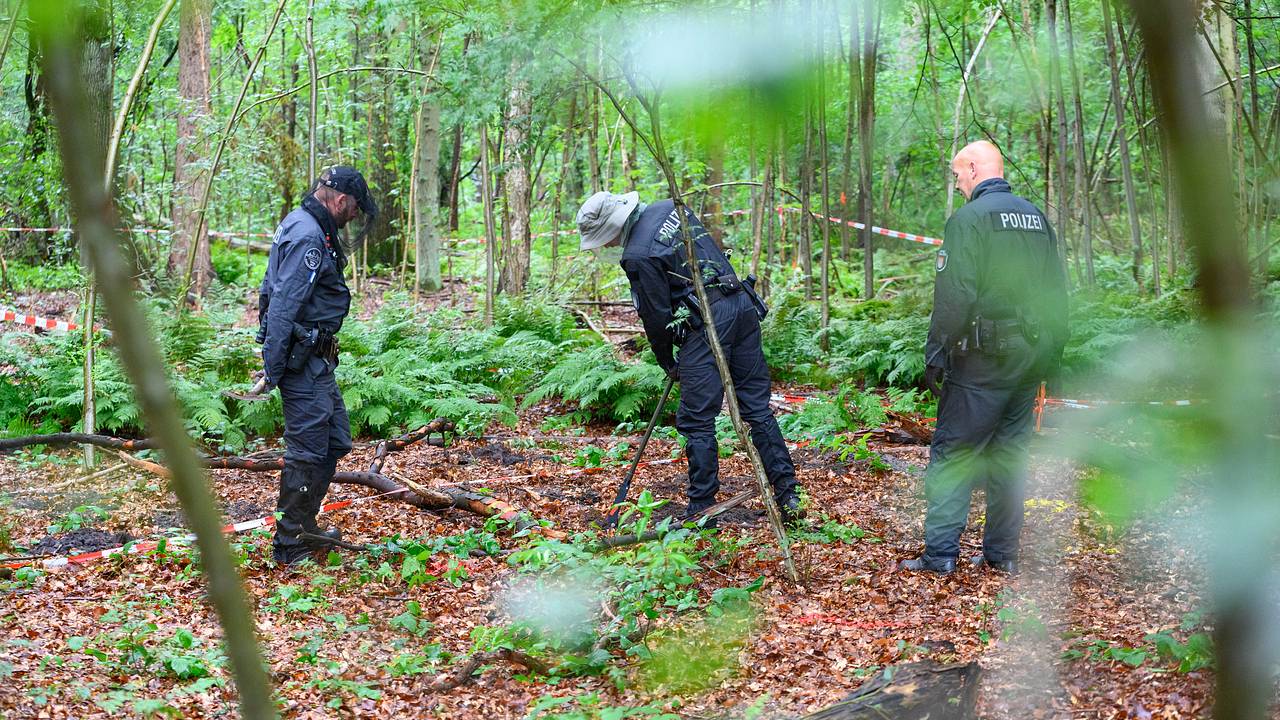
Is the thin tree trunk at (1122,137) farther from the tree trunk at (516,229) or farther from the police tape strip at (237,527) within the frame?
the tree trunk at (516,229)

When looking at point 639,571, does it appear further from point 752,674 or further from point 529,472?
point 529,472

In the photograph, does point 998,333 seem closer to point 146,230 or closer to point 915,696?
point 915,696

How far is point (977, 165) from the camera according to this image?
4.87 m

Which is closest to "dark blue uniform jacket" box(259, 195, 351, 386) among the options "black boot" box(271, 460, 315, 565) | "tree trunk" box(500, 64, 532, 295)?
"black boot" box(271, 460, 315, 565)

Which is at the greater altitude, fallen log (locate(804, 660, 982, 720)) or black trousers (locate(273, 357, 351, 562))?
black trousers (locate(273, 357, 351, 562))

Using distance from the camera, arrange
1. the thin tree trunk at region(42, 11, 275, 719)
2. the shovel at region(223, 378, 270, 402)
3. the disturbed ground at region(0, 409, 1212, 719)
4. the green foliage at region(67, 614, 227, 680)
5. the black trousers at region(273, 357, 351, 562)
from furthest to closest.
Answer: the shovel at region(223, 378, 270, 402)
the black trousers at region(273, 357, 351, 562)
the green foliage at region(67, 614, 227, 680)
the disturbed ground at region(0, 409, 1212, 719)
the thin tree trunk at region(42, 11, 275, 719)

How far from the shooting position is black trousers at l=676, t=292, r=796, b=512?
18.6 ft

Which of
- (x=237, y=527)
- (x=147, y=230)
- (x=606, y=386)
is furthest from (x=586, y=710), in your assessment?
(x=147, y=230)

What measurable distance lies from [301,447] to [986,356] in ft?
11.6

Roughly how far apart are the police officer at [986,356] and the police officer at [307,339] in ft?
9.96

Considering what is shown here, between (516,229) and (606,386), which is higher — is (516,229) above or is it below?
above

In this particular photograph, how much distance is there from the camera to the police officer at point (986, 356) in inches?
184

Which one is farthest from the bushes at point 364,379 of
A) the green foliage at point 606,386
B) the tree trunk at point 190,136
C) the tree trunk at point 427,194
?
the tree trunk at point 427,194

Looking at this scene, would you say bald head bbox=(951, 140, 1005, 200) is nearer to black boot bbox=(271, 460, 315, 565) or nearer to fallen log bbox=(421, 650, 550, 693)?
fallen log bbox=(421, 650, 550, 693)
